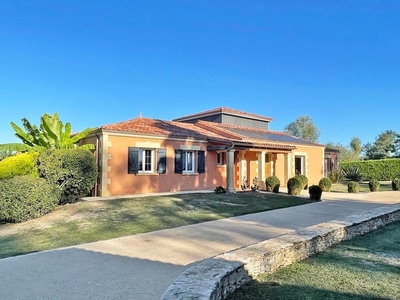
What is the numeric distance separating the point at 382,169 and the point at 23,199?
32351mm

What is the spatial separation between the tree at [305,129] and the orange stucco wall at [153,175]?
125 feet

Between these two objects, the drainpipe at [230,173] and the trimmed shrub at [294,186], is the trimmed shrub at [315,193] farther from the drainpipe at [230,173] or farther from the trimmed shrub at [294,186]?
the drainpipe at [230,173]

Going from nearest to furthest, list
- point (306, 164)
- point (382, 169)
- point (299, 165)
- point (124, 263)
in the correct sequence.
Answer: point (124, 263) < point (306, 164) < point (299, 165) < point (382, 169)

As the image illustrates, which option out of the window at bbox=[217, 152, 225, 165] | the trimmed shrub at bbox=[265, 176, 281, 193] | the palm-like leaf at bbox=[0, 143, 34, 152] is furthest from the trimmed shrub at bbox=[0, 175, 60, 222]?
the trimmed shrub at bbox=[265, 176, 281, 193]

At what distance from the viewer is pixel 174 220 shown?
30.8 ft

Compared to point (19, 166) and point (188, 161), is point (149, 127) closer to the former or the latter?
point (188, 161)

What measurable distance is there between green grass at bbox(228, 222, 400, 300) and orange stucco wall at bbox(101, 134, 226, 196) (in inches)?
459

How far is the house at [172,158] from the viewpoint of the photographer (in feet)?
49.8

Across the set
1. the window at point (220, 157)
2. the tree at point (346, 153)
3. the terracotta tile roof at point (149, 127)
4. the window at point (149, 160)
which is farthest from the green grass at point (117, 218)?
the tree at point (346, 153)

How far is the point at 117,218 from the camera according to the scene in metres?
9.77

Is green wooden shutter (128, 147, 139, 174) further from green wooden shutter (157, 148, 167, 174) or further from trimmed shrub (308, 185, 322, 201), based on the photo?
trimmed shrub (308, 185, 322, 201)

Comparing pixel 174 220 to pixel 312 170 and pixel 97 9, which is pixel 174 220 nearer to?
pixel 97 9

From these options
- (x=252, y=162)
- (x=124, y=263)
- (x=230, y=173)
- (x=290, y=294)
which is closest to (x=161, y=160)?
(x=230, y=173)

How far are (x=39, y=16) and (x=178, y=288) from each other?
56.1 feet
